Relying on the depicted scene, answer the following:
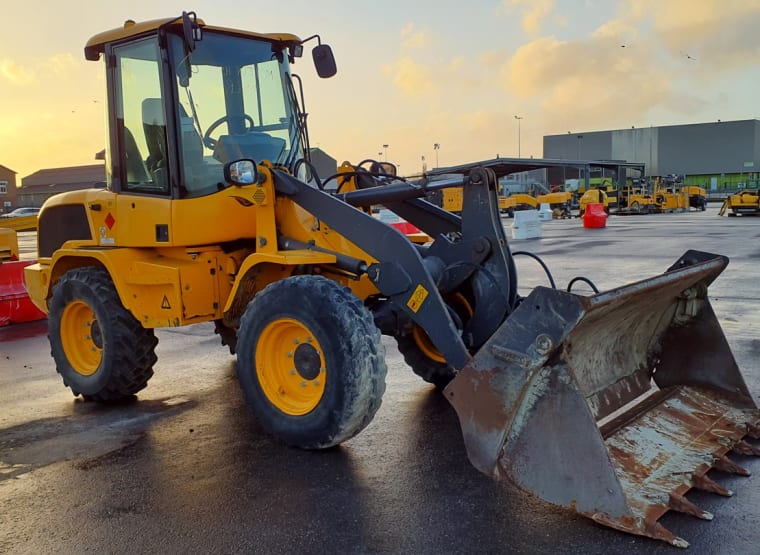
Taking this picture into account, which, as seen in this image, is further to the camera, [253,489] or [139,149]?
[139,149]

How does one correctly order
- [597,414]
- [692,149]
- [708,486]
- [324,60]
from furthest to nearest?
1. [692,149]
2. [324,60]
3. [597,414]
4. [708,486]

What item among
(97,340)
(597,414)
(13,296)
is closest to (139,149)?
(97,340)

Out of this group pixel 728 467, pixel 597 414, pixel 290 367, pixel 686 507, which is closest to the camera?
pixel 686 507

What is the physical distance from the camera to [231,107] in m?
5.19

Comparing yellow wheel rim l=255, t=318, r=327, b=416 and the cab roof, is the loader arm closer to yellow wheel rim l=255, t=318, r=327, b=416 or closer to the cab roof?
Answer: yellow wheel rim l=255, t=318, r=327, b=416

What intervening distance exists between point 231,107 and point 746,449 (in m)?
4.13

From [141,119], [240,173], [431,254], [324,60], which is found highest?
[324,60]

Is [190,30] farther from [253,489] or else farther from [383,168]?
[253,489]

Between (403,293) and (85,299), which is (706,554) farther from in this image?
(85,299)

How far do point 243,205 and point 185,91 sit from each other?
3.04 ft

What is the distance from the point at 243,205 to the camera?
16.0ft

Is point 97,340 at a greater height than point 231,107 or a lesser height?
lesser

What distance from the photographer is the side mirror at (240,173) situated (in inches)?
174

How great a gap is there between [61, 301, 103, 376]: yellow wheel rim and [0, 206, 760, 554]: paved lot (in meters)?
0.32
